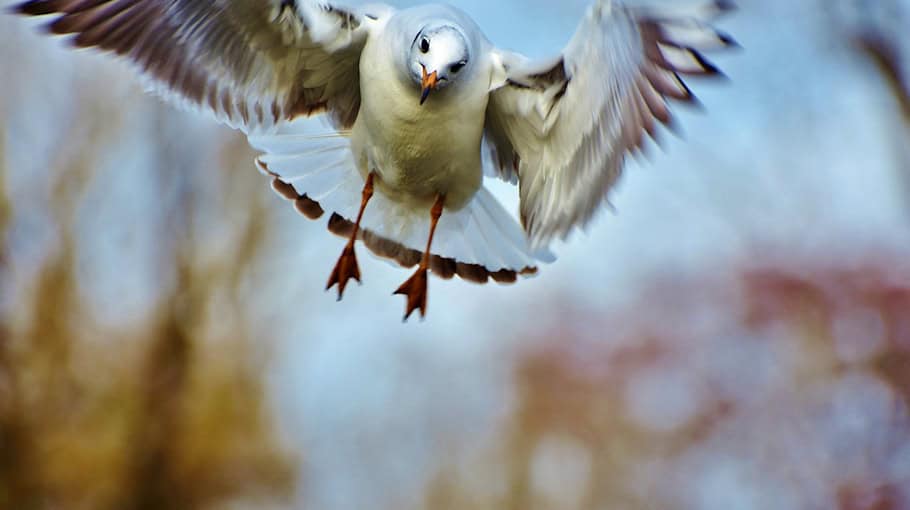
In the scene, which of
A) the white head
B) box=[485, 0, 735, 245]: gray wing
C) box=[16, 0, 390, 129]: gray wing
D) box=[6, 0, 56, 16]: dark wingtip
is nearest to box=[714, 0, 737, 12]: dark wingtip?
box=[485, 0, 735, 245]: gray wing

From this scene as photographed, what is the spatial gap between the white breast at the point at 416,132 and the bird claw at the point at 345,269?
0.27 meters

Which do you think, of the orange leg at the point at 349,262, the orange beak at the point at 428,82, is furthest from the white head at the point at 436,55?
the orange leg at the point at 349,262

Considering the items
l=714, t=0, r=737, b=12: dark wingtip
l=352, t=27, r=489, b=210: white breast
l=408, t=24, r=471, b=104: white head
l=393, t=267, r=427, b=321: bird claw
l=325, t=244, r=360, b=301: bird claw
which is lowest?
l=393, t=267, r=427, b=321: bird claw

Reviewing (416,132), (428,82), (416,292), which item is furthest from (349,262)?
(428,82)

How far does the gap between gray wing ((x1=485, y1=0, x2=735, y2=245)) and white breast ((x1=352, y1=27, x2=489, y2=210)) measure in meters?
0.12

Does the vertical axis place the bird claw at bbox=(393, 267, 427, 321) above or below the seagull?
below

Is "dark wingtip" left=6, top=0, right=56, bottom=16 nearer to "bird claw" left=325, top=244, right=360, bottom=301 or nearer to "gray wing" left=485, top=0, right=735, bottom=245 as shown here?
"bird claw" left=325, top=244, right=360, bottom=301

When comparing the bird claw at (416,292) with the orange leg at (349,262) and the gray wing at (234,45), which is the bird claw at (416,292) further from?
the gray wing at (234,45)

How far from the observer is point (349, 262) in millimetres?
3777

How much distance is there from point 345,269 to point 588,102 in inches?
41.0

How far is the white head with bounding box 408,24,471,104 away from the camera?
3117 millimetres

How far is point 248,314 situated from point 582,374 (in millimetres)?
7726

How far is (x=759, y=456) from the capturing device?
11.5m

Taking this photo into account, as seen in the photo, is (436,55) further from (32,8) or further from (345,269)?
(32,8)
